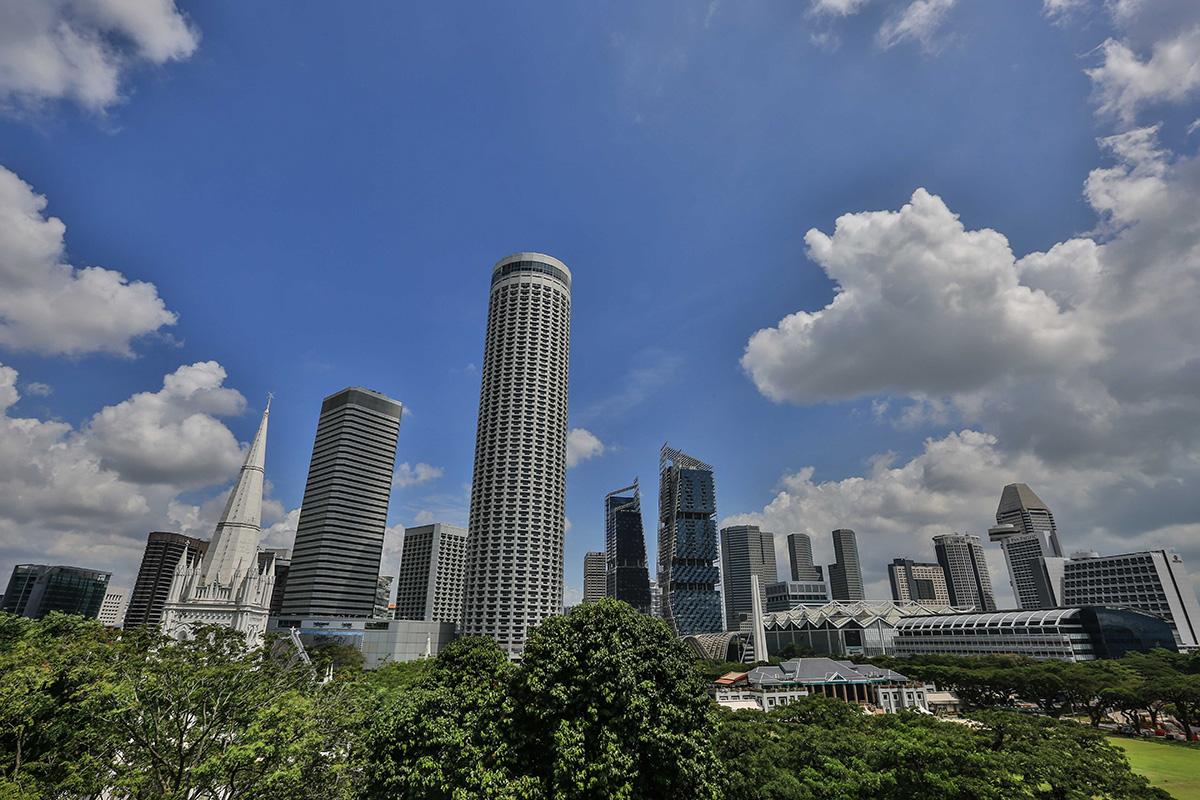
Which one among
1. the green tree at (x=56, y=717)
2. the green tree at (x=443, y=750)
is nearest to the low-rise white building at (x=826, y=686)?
the green tree at (x=443, y=750)

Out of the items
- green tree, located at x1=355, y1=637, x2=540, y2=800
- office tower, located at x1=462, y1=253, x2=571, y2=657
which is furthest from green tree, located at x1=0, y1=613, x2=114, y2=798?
office tower, located at x1=462, y1=253, x2=571, y2=657

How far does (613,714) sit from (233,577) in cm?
7911

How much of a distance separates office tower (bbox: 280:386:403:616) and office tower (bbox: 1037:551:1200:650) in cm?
21387

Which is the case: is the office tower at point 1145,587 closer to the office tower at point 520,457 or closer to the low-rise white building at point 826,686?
the low-rise white building at point 826,686

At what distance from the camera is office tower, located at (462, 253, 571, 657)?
141250 mm

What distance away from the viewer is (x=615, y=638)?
22.8m

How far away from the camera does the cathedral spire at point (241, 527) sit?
3120 inches

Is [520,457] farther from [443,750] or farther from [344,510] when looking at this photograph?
[443,750]

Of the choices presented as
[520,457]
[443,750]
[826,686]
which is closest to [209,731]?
[443,750]

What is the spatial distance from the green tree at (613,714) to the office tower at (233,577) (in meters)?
68.8

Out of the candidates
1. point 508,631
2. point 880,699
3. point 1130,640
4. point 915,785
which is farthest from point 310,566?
point 1130,640

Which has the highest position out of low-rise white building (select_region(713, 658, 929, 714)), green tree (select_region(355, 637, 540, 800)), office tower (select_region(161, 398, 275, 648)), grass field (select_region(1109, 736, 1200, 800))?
office tower (select_region(161, 398, 275, 648))

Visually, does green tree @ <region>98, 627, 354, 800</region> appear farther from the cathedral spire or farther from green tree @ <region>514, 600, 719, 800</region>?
the cathedral spire

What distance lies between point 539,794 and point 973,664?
10272cm
